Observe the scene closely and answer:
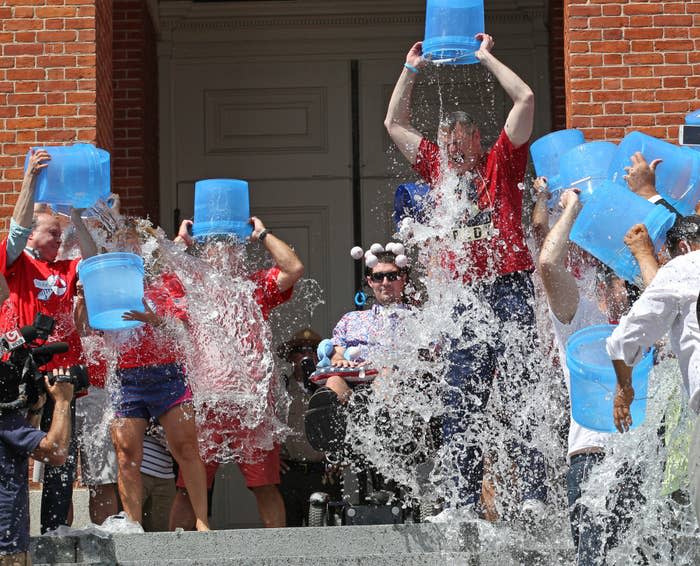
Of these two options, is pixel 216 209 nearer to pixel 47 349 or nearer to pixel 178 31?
pixel 47 349

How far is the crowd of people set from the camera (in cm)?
594

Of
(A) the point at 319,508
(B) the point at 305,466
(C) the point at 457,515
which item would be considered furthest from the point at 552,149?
(B) the point at 305,466

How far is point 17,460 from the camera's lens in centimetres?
594

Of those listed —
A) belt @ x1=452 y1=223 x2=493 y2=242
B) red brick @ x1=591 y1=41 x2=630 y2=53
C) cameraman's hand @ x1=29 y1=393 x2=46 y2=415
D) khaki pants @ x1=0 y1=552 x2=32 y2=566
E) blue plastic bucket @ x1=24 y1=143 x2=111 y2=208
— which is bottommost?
khaki pants @ x1=0 y1=552 x2=32 y2=566

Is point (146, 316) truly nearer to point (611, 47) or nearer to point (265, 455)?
point (265, 455)

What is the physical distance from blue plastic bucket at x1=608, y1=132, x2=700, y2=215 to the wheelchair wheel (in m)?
2.39

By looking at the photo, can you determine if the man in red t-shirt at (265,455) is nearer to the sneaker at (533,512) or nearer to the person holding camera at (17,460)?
the person holding camera at (17,460)

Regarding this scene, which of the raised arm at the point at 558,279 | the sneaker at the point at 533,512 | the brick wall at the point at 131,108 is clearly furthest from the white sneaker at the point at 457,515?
the brick wall at the point at 131,108

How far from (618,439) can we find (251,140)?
23.1 ft

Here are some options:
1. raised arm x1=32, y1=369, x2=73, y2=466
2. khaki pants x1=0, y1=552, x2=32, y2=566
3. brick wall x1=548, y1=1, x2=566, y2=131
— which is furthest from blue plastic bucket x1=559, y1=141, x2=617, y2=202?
brick wall x1=548, y1=1, x2=566, y2=131

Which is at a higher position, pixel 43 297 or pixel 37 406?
pixel 43 297

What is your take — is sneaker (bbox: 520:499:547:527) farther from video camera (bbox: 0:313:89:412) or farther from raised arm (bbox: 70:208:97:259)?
raised arm (bbox: 70:208:97:259)

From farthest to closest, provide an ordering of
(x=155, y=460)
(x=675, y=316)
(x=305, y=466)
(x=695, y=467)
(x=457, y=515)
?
1. (x=305, y=466)
2. (x=155, y=460)
3. (x=457, y=515)
4. (x=675, y=316)
5. (x=695, y=467)

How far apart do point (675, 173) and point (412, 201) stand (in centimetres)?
132
